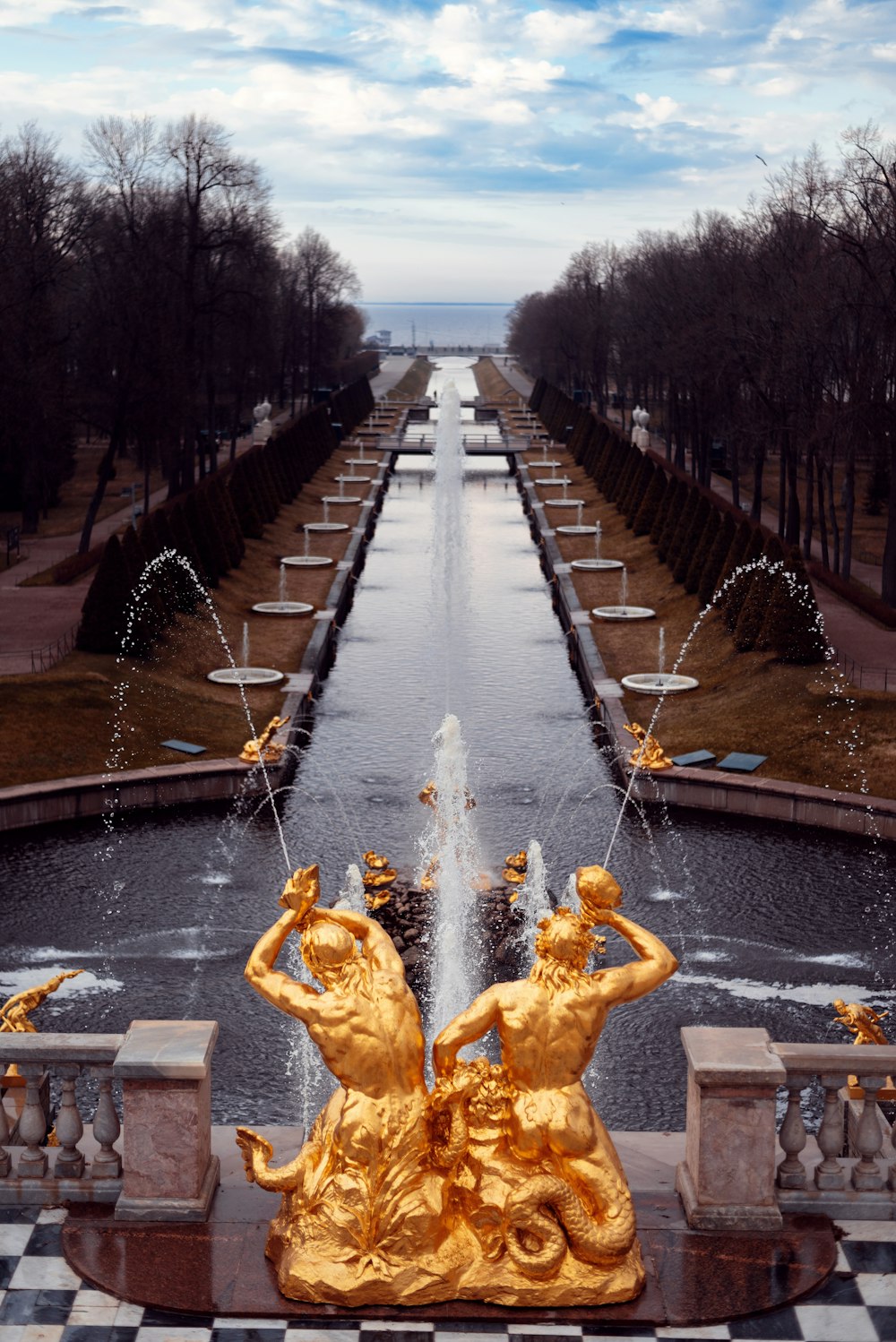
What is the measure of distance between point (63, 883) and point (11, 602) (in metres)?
20.2

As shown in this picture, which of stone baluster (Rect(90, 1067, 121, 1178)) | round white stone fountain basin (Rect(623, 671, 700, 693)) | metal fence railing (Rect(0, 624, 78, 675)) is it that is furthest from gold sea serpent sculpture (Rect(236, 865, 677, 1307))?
metal fence railing (Rect(0, 624, 78, 675))

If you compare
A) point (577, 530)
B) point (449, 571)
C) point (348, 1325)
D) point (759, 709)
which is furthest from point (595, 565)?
point (348, 1325)

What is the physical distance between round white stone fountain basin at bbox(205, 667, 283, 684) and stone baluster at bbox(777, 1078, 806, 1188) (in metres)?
24.1

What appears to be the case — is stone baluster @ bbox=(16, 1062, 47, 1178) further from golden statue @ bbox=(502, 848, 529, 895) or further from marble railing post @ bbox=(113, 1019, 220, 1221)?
golden statue @ bbox=(502, 848, 529, 895)

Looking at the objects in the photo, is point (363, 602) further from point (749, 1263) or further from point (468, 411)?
point (468, 411)

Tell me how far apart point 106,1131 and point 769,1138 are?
397 centimetres

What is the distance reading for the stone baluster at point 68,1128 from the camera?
10.5 m

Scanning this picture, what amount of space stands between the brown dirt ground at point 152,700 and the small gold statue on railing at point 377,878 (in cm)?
656

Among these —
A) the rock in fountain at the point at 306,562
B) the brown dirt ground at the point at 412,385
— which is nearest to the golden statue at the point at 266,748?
the rock in fountain at the point at 306,562

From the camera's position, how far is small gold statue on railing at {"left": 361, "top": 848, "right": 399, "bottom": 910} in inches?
859

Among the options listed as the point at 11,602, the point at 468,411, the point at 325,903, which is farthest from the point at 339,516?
the point at 468,411

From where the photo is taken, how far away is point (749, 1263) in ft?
32.6

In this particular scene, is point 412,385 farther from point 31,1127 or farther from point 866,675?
point 31,1127

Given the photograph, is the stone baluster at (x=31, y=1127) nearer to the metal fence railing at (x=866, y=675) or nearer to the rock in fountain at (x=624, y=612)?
the metal fence railing at (x=866, y=675)
